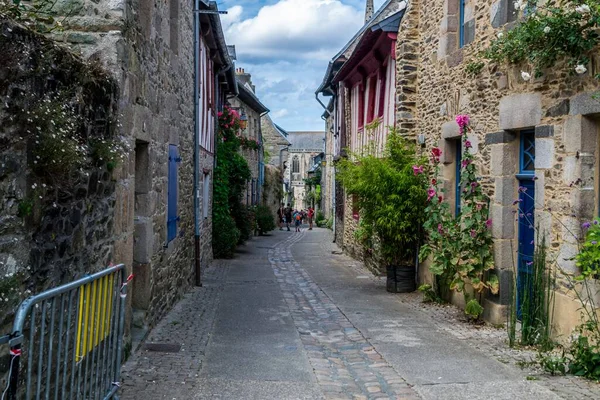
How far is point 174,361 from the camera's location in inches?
226

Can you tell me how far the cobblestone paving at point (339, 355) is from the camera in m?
5.04

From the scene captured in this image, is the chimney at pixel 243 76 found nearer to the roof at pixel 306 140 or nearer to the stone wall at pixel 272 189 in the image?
the stone wall at pixel 272 189

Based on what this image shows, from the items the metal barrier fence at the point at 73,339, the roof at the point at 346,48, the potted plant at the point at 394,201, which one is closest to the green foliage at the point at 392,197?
the potted plant at the point at 394,201

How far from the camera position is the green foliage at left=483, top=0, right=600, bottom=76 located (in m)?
5.52

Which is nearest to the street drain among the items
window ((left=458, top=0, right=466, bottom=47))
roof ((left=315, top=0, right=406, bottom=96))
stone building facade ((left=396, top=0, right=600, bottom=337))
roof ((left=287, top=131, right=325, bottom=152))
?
stone building facade ((left=396, top=0, right=600, bottom=337))

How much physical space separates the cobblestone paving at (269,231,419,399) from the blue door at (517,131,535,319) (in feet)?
6.42

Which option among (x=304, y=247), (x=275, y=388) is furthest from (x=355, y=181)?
(x=304, y=247)

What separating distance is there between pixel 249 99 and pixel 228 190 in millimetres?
12713

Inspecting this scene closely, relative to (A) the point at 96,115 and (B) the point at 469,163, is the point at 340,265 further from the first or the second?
(A) the point at 96,115

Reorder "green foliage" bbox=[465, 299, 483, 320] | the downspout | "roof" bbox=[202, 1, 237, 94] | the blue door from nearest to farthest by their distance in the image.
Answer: the blue door < "green foliage" bbox=[465, 299, 483, 320] < the downspout < "roof" bbox=[202, 1, 237, 94]

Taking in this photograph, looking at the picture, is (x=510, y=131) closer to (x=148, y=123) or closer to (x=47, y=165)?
(x=148, y=123)

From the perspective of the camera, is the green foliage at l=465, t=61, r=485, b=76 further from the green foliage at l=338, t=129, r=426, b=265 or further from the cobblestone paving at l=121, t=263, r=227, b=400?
the cobblestone paving at l=121, t=263, r=227, b=400

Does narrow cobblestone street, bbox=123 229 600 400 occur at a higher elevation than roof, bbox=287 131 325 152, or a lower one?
lower

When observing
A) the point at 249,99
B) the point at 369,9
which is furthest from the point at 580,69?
the point at 369,9
